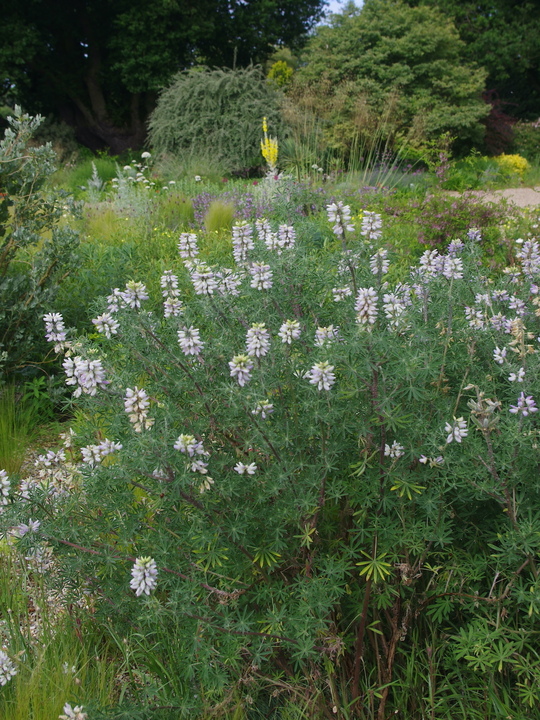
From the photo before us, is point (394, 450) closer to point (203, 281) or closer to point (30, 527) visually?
point (203, 281)

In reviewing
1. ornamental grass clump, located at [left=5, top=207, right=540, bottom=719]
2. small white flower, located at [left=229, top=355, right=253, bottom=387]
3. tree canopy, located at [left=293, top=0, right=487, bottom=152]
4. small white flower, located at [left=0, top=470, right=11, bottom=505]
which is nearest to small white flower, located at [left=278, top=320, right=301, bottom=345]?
ornamental grass clump, located at [left=5, top=207, right=540, bottom=719]

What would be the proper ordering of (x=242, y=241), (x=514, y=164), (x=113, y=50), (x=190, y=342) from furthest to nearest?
1. (x=113, y=50)
2. (x=514, y=164)
3. (x=242, y=241)
4. (x=190, y=342)

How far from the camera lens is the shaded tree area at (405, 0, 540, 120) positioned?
19969 millimetres

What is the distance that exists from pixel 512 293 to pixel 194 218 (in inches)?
215

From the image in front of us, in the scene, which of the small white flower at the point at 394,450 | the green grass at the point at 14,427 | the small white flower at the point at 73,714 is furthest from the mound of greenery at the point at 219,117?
the small white flower at the point at 73,714

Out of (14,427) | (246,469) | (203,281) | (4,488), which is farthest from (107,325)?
(14,427)

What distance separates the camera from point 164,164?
1303 cm

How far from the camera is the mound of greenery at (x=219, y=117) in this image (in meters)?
13.4

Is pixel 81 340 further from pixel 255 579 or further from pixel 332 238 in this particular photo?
pixel 332 238

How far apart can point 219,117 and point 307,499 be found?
43.8 feet

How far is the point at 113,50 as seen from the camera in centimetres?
1969

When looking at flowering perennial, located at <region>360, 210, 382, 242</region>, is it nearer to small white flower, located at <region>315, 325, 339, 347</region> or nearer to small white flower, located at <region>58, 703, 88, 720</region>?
small white flower, located at <region>315, 325, 339, 347</region>

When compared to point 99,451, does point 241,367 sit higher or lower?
higher

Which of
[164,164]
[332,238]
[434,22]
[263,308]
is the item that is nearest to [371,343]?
[263,308]
